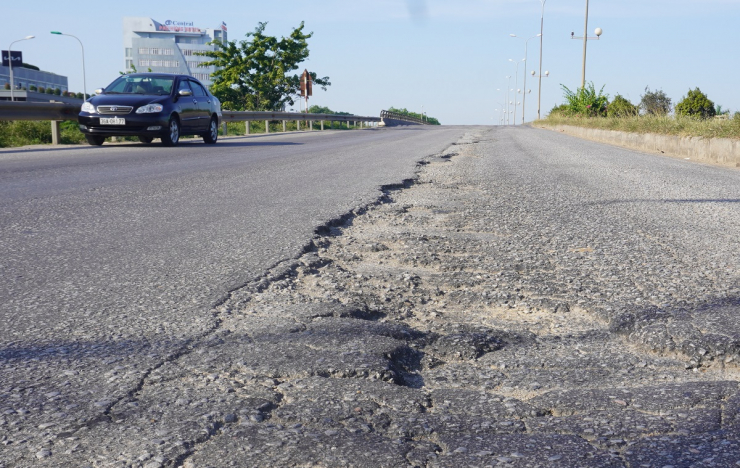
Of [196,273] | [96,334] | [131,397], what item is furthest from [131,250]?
[131,397]

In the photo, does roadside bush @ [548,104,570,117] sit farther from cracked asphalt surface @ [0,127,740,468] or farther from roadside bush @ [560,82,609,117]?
cracked asphalt surface @ [0,127,740,468]

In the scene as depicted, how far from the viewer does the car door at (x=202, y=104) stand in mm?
14648

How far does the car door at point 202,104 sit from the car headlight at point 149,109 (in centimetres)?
175

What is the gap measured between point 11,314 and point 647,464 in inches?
88.4

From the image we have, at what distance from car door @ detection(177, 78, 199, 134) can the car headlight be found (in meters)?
0.68

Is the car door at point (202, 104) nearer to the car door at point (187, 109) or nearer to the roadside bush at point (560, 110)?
the car door at point (187, 109)

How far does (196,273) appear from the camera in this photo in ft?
10.8

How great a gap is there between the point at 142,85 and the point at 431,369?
497 inches

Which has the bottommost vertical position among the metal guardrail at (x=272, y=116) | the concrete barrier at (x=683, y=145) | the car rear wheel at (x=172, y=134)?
the concrete barrier at (x=683, y=145)

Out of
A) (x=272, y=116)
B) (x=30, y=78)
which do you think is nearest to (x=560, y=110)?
(x=272, y=116)

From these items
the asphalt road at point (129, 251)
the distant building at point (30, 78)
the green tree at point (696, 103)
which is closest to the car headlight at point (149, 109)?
the asphalt road at point (129, 251)

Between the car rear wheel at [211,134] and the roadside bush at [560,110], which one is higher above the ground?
the roadside bush at [560,110]

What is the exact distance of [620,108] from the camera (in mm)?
23078

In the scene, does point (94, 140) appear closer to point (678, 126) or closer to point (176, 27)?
point (678, 126)
